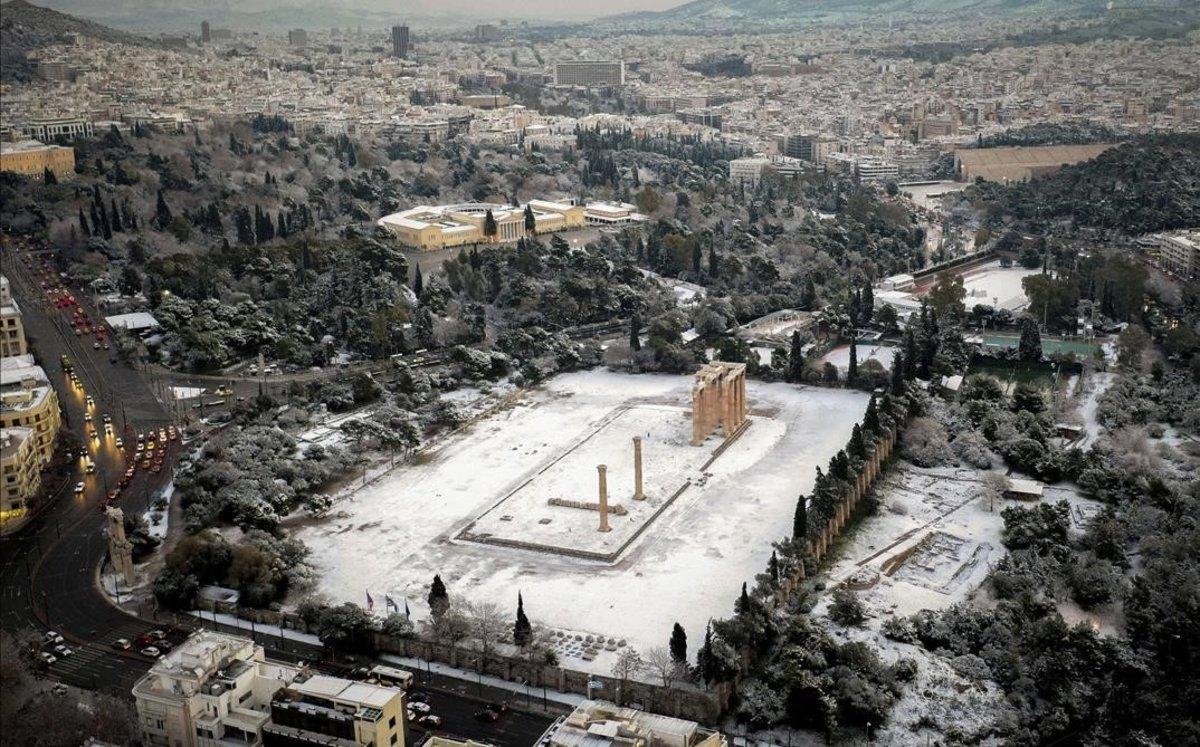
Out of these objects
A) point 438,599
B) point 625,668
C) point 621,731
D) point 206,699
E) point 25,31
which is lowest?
point 625,668

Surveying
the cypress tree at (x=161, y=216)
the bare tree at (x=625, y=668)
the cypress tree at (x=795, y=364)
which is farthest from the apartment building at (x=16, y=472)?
the cypress tree at (x=161, y=216)

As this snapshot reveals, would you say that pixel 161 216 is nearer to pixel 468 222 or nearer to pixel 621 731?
pixel 468 222

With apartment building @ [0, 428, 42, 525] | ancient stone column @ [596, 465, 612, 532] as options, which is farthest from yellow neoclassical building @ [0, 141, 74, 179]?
ancient stone column @ [596, 465, 612, 532]

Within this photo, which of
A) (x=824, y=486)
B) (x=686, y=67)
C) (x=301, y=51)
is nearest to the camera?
(x=824, y=486)

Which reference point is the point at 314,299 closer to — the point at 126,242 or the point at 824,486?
the point at 126,242

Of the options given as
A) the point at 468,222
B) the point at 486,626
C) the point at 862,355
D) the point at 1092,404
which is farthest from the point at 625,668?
the point at 468,222

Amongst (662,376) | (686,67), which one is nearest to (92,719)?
(662,376)
